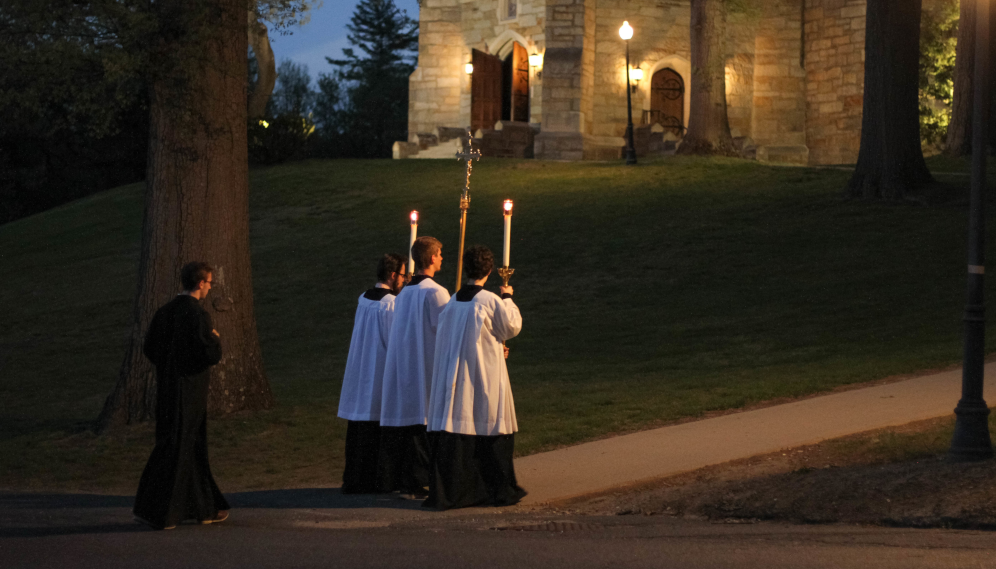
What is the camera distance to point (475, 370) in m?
7.13

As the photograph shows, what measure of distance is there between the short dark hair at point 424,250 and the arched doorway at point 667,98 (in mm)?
28649

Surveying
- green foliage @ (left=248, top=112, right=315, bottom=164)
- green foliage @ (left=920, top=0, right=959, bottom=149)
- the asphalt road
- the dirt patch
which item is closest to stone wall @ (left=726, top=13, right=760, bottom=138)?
green foliage @ (left=920, top=0, right=959, bottom=149)

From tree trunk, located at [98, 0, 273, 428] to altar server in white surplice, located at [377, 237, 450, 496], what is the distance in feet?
11.3

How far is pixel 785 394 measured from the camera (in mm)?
10484

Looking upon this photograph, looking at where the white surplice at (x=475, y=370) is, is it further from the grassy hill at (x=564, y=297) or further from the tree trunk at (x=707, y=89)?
the tree trunk at (x=707, y=89)

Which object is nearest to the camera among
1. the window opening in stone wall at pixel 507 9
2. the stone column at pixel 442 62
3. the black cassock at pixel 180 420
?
the black cassock at pixel 180 420

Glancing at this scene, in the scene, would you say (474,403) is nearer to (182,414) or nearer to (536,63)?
(182,414)

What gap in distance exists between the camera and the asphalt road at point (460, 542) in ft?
17.9

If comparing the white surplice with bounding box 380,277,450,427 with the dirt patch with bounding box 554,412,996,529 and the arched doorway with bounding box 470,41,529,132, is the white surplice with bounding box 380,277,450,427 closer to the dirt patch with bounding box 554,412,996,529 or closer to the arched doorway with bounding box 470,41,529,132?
the dirt patch with bounding box 554,412,996,529

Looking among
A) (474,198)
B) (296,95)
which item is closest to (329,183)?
(474,198)

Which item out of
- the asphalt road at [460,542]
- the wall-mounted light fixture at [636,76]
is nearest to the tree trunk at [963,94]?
the wall-mounted light fixture at [636,76]

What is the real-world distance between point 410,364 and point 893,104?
50.4 ft

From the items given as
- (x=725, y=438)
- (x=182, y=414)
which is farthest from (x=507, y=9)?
(x=182, y=414)

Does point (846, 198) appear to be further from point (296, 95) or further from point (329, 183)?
point (296, 95)
